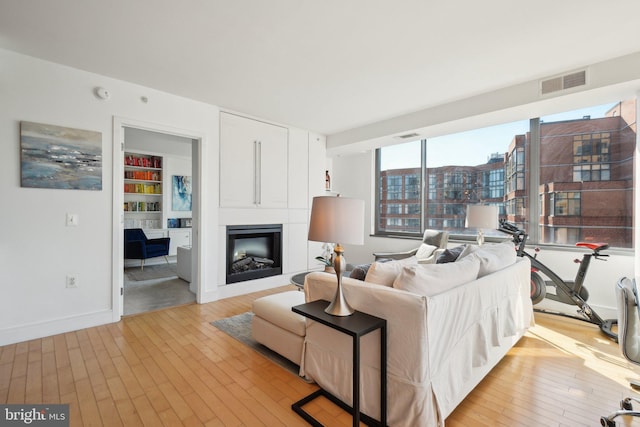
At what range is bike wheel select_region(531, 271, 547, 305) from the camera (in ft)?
11.1

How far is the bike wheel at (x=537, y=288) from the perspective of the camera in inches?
133

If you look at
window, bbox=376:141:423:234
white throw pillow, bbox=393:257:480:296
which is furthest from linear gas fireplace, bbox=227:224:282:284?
white throw pillow, bbox=393:257:480:296

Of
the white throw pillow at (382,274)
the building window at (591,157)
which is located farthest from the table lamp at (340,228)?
the building window at (591,157)

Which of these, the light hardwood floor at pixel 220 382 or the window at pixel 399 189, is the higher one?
the window at pixel 399 189

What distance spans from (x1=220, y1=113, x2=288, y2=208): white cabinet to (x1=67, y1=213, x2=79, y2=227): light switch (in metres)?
1.60

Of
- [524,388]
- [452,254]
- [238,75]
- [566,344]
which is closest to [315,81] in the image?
[238,75]

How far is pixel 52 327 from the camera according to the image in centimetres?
286

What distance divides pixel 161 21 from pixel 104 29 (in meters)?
0.52

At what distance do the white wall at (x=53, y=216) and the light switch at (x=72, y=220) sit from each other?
4 cm

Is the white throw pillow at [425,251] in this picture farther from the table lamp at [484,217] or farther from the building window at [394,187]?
the building window at [394,187]

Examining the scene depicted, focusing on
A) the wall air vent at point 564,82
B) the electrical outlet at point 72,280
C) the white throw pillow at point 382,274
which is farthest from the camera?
the electrical outlet at point 72,280

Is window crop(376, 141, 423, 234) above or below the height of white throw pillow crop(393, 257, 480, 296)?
above

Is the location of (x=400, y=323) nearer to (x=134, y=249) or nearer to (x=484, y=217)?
(x=484, y=217)

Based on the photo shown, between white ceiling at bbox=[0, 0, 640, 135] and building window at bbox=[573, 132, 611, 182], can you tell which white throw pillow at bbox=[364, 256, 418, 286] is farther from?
building window at bbox=[573, 132, 611, 182]
